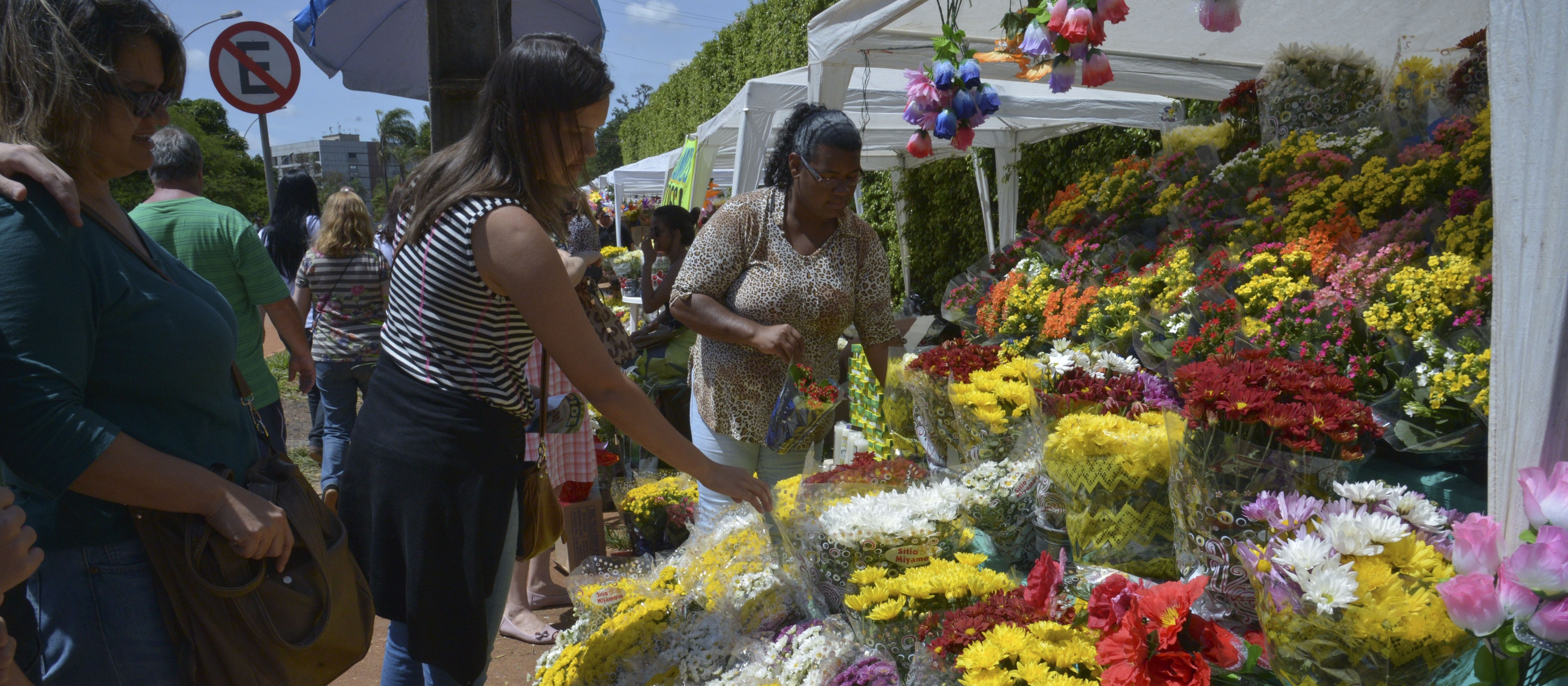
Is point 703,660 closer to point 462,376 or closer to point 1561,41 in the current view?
point 462,376

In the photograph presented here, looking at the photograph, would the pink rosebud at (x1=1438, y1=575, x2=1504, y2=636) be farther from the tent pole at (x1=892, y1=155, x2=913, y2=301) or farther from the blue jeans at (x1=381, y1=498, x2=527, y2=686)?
the tent pole at (x1=892, y1=155, x2=913, y2=301)

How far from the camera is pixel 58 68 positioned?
1216 millimetres

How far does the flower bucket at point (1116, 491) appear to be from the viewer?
1563 mm

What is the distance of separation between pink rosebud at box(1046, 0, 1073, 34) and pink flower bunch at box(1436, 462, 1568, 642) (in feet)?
6.44

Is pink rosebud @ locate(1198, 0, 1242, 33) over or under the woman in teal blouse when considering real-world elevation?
over

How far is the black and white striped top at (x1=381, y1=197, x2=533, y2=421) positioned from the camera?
5.19 ft

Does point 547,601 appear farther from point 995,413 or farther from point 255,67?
point 255,67

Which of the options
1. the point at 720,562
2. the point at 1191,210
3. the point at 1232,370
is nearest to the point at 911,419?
the point at 720,562

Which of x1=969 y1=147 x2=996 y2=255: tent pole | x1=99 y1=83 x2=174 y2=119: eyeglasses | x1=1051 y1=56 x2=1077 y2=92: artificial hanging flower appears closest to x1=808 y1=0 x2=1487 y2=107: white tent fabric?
x1=1051 y1=56 x2=1077 y2=92: artificial hanging flower

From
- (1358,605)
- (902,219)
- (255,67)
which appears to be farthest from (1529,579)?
(902,219)

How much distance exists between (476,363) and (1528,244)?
1.56m

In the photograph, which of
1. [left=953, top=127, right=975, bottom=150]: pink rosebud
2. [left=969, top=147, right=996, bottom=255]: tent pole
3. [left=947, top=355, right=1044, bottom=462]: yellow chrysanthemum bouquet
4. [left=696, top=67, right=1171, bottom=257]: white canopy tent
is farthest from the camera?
[left=969, top=147, right=996, bottom=255]: tent pole

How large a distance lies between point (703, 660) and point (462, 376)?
781 mm

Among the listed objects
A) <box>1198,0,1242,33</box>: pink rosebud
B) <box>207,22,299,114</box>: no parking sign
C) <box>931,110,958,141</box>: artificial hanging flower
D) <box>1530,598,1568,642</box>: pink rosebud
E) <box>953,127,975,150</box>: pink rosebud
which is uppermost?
<box>207,22,299,114</box>: no parking sign
